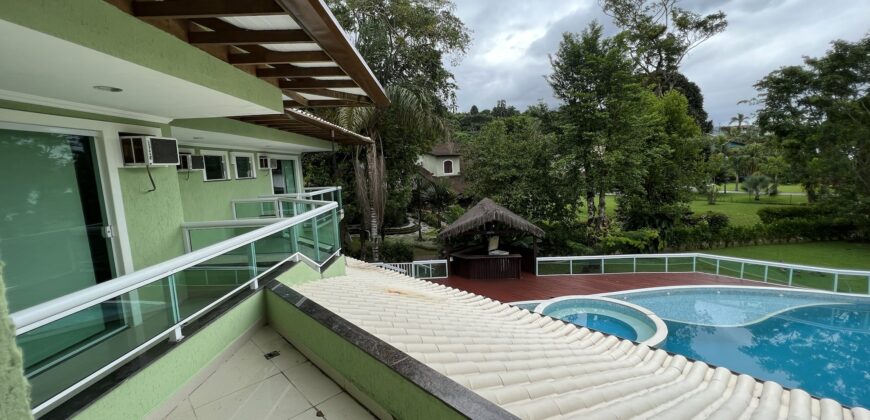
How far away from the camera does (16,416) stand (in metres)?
0.70

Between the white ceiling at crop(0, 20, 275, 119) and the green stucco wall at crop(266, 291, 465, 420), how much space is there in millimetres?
2062

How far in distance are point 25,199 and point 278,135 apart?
218 inches

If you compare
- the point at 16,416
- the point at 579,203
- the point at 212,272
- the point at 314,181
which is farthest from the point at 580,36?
the point at 16,416

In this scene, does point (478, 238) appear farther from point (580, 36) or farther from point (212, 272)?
point (212, 272)

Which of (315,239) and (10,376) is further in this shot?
(315,239)

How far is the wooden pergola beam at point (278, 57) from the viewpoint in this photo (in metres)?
3.30

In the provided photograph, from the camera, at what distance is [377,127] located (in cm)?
1488

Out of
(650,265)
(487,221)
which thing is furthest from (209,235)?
(650,265)

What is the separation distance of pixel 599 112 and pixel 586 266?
24.1 ft

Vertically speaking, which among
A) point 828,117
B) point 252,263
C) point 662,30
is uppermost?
point 662,30

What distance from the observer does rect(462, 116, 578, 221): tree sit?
17.7 meters

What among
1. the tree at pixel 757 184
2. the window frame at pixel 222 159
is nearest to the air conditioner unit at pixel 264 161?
the window frame at pixel 222 159

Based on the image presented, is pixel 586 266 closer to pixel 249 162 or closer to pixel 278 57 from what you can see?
pixel 249 162

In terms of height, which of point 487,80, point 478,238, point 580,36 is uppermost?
point 487,80
